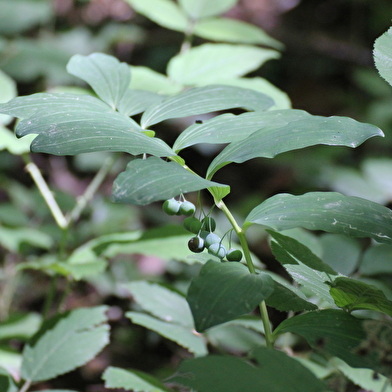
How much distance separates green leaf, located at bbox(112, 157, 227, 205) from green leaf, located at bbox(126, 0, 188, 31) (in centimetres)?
109

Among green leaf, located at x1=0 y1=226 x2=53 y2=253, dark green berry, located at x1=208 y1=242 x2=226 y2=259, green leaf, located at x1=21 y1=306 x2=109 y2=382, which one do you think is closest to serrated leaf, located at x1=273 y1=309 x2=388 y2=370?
dark green berry, located at x1=208 y1=242 x2=226 y2=259

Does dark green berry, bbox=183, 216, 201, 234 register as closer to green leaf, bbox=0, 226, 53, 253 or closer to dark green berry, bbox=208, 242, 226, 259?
dark green berry, bbox=208, 242, 226, 259

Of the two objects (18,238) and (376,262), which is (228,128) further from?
(18,238)

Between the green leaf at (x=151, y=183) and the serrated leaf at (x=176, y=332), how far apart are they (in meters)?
0.51

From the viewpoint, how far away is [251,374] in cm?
36

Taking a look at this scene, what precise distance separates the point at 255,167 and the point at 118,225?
3.52 feet

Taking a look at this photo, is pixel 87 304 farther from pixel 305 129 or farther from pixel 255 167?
pixel 305 129

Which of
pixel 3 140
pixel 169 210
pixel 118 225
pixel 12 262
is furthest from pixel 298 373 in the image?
pixel 12 262

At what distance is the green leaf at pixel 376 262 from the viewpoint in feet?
2.93

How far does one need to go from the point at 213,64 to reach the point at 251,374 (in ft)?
3.13

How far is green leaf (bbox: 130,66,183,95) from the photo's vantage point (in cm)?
108

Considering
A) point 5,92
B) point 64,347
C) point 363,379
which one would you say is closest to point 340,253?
point 363,379

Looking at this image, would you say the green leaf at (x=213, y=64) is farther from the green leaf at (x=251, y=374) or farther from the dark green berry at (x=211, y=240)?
the green leaf at (x=251, y=374)

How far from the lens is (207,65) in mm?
1166
